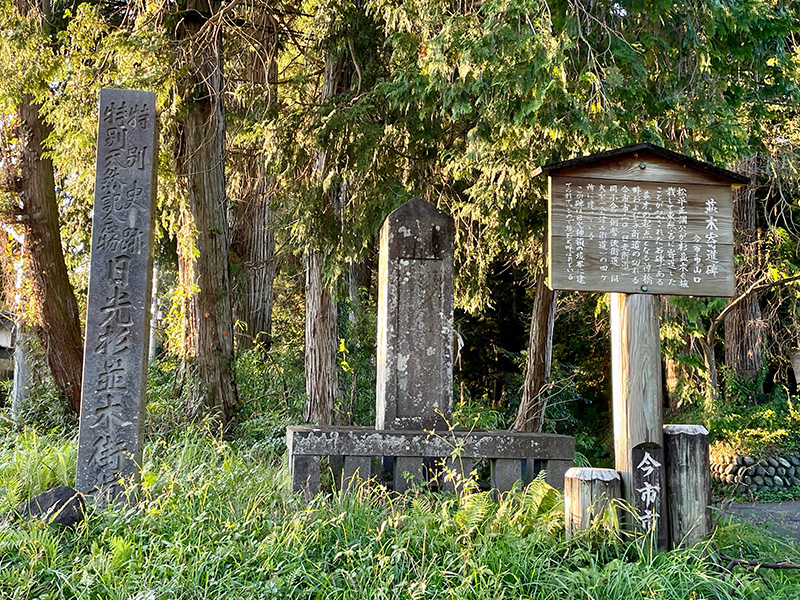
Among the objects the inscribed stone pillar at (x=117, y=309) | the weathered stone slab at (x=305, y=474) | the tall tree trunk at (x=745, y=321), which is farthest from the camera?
the tall tree trunk at (x=745, y=321)

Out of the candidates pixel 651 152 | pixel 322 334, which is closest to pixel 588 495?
pixel 651 152

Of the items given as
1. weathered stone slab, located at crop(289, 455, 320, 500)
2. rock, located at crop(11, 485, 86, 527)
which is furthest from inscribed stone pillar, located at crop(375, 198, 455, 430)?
rock, located at crop(11, 485, 86, 527)

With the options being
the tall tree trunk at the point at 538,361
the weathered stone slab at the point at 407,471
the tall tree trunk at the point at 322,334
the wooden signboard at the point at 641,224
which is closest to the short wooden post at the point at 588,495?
the wooden signboard at the point at 641,224

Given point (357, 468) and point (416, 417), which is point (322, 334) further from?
point (357, 468)

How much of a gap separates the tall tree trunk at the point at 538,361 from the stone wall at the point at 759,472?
13.0ft

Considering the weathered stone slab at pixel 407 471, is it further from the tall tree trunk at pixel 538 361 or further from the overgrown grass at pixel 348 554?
the tall tree trunk at pixel 538 361

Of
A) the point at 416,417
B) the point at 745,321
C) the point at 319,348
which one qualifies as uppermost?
the point at 745,321

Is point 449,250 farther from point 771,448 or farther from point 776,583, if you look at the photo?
point 771,448

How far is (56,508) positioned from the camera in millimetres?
4617

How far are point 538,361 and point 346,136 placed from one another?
3885 millimetres

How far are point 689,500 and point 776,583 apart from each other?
627 millimetres

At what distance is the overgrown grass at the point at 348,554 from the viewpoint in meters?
3.65

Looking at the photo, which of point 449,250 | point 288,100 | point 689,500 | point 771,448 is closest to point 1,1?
point 288,100

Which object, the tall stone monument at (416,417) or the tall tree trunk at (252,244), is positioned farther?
the tall tree trunk at (252,244)
